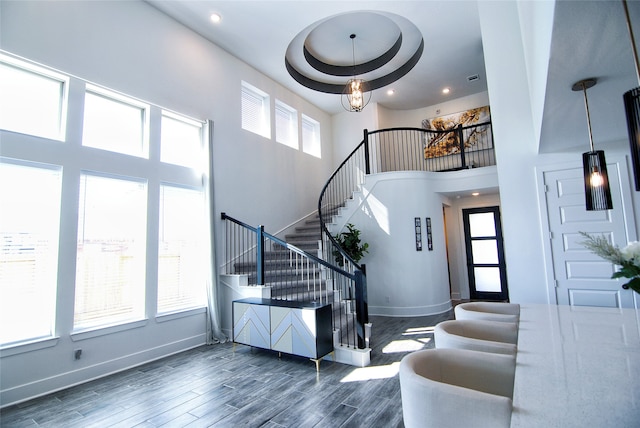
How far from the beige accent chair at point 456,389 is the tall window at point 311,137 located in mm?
7000

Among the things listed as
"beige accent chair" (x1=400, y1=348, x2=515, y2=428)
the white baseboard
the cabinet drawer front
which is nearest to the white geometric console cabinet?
the cabinet drawer front

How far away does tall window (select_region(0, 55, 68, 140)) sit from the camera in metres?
3.44

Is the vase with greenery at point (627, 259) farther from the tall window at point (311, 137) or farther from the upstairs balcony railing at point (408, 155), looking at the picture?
the tall window at point (311, 137)

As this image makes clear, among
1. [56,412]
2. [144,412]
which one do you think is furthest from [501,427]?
[56,412]

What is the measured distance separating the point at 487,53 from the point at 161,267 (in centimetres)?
559

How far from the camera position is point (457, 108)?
859cm

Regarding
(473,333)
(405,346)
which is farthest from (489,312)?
(405,346)

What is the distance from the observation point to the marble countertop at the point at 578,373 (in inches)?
42.7

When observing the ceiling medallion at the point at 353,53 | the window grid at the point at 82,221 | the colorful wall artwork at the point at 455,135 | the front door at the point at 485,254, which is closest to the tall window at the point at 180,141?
the window grid at the point at 82,221

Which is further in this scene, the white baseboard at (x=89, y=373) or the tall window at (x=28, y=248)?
the tall window at (x=28, y=248)

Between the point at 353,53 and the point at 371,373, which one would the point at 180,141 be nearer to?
the point at 353,53

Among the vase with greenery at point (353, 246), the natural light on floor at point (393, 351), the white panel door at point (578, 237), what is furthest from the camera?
the vase with greenery at point (353, 246)

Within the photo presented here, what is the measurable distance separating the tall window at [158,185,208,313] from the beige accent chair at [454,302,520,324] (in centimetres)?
386

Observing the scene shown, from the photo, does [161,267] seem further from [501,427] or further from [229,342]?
[501,427]
